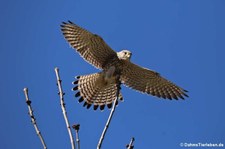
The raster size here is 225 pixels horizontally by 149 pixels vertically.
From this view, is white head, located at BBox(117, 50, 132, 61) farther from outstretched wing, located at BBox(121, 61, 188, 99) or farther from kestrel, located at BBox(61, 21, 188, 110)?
outstretched wing, located at BBox(121, 61, 188, 99)

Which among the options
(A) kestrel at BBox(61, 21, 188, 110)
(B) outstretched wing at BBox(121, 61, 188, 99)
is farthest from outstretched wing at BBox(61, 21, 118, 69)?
(B) outstretched wing at BBox(121, 61, 188, 99)

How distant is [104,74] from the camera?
655 centimetres

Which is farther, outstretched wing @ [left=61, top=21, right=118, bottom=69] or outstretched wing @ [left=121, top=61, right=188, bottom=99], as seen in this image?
outstretched wing @ [left=121, top=61, right=188, bottom=99]

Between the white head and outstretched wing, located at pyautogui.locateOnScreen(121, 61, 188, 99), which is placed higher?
the white head

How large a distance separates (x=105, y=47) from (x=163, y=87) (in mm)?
1152

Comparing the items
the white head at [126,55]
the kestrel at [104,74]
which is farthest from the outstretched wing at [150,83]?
the white head at [126,55]

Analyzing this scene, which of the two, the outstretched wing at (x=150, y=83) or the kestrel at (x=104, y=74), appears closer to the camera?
the kestrel at (x=104, y=74)

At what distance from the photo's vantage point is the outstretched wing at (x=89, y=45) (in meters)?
6.52

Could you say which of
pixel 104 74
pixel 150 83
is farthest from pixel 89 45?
pixel 150 83

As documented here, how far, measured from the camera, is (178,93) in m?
7.04

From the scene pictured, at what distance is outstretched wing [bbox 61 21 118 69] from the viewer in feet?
21.4

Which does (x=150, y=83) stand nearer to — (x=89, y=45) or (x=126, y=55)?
(x=126, y=55)

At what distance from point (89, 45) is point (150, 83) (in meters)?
1.11

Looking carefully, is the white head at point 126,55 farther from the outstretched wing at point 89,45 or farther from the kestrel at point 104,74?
the outstretched wing at point 89,45
